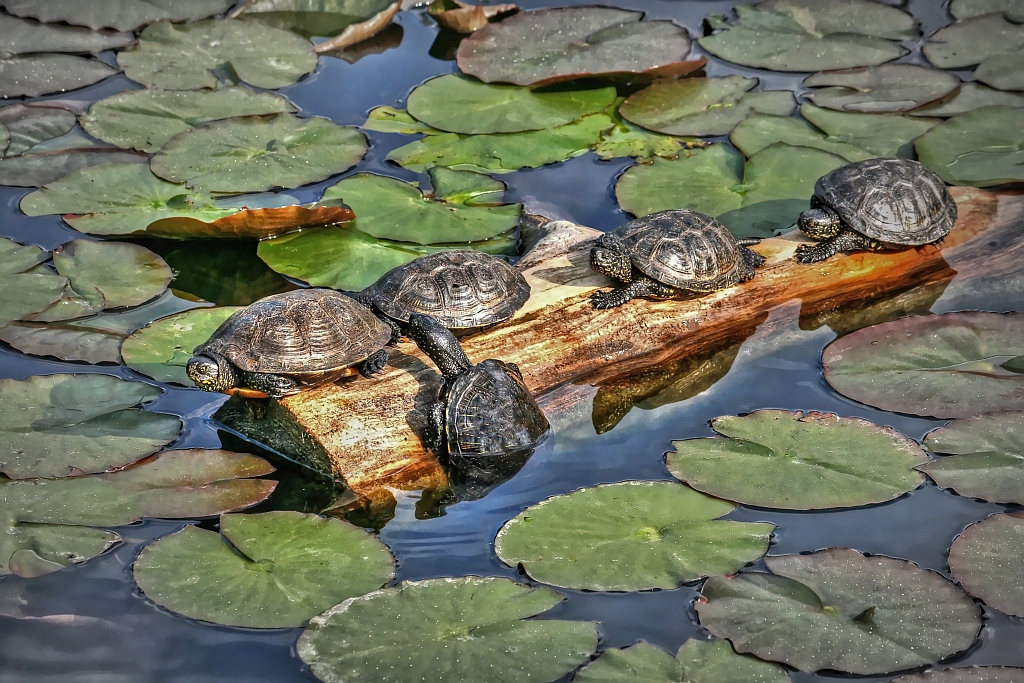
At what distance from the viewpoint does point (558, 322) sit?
190 inches

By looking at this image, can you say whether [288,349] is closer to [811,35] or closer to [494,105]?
[494,105]

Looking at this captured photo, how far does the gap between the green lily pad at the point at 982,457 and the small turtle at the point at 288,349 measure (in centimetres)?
264

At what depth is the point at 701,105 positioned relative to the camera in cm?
706

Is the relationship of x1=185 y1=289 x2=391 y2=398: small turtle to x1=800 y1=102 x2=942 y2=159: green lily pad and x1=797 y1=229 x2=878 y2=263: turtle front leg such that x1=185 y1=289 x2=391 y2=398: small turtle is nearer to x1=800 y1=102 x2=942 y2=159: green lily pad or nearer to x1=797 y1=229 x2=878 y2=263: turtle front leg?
x1=797 y1=229 x2=878 y2=263: turtle front leg

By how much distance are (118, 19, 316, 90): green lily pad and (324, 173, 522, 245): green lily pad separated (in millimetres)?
1755

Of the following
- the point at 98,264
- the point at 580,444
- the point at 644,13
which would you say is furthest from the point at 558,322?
the point at 644,13

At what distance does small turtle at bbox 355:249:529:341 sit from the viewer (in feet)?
15.3

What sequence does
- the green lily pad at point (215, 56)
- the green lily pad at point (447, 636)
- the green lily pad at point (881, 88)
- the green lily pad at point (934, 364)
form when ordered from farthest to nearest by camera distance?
1. the green lily pad at point (215, 56)
2. the green lily pad at point (881, 88)
3. the green lily pad at point (934, 364)
4. the green lily pad at point (447, 636)

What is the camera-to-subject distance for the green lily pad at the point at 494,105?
6.83 meters

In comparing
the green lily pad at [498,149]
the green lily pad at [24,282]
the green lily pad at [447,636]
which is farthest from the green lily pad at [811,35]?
the green lily pad at [447,636]

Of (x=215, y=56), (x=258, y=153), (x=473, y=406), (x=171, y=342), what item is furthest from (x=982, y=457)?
(x=215, y=56)

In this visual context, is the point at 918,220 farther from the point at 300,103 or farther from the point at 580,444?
the point at 300,103

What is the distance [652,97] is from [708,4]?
6.39 ft

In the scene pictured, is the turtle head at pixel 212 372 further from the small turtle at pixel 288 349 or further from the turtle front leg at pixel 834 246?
the turtle front leg at pixel 834 246
